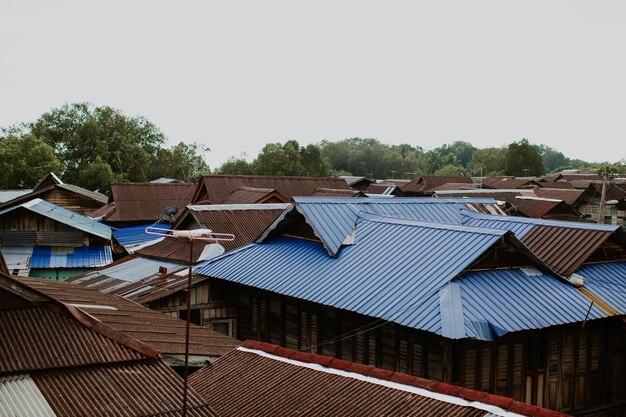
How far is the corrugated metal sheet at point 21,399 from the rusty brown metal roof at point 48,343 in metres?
0.13

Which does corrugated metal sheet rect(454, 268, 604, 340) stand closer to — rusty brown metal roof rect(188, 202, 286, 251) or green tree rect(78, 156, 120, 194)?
rusty brown metal roof rect(188, 202, 286, 251)

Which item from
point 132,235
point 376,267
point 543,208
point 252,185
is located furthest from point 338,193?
point 376,267

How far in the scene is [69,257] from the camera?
Result: 30844 millimetres

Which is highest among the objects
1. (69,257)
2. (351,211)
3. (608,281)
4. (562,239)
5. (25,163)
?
(25,163)

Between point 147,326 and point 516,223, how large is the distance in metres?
13.0

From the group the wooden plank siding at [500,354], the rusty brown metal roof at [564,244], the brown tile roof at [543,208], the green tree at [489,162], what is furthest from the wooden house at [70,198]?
the green tree at [489,162]

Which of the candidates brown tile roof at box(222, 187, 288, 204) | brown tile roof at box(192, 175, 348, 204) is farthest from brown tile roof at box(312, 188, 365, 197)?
brown tile roof at box(222, 187, 288, 204)

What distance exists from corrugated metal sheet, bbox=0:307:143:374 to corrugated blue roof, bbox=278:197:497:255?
1105 centimetres

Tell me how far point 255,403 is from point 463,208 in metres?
15.5

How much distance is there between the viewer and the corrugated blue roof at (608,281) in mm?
16703

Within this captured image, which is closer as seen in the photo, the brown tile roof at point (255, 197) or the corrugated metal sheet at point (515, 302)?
the corrugated metal sheet at point (515, 302)

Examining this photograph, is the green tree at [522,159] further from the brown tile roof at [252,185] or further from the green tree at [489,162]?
the brown tile roof at [252,185]

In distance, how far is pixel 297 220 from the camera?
21781 millimetres

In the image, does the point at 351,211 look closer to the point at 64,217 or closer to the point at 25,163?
the point at 64,217
